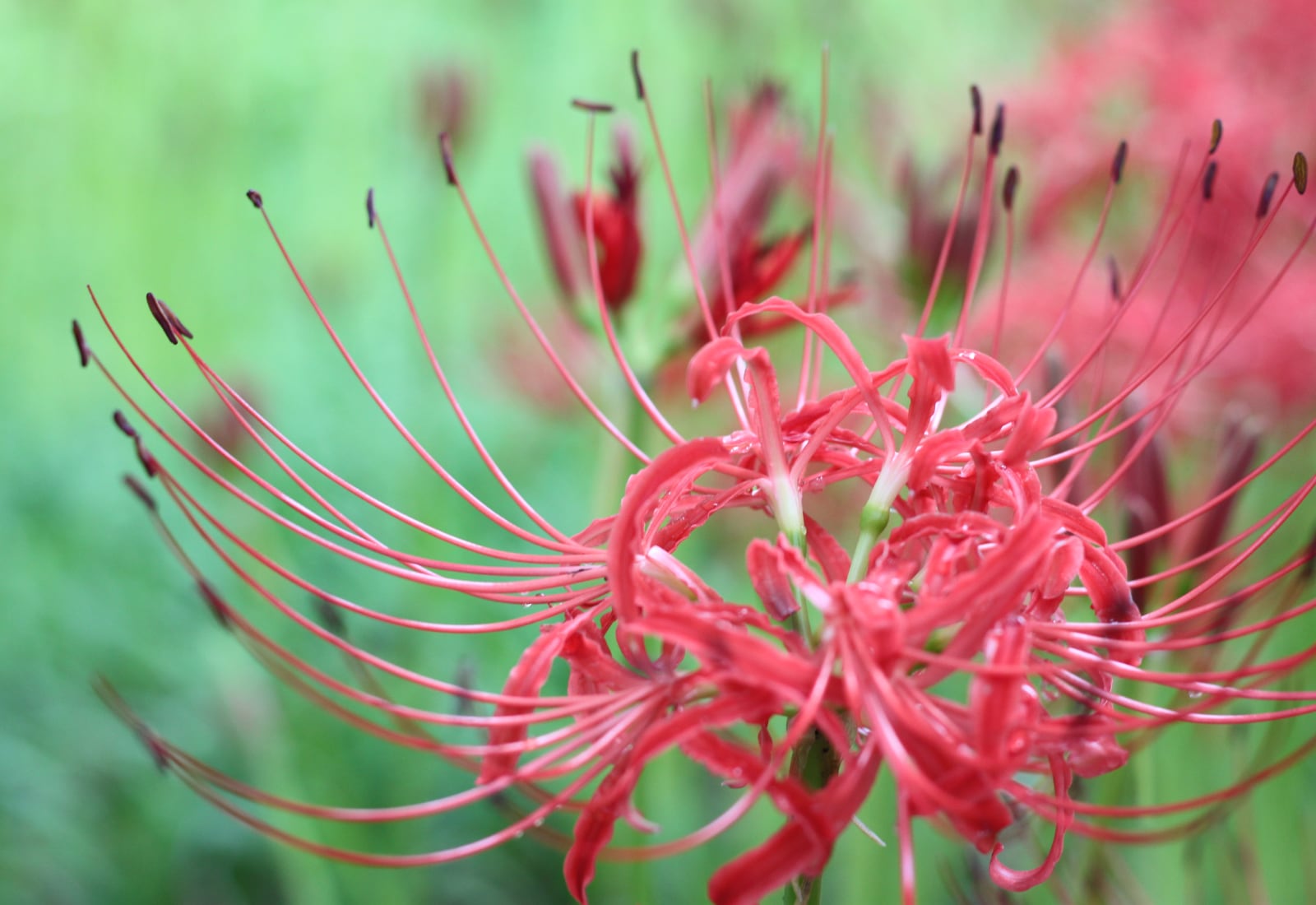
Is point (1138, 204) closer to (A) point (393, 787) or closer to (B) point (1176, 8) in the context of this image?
(B) point (1176, 8)

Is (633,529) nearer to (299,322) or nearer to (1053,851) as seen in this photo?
(1053,851)

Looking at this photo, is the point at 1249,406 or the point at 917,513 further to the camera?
the point at 1249,406

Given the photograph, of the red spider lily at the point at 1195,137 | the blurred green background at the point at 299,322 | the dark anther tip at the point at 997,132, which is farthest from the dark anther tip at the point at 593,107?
the red spider lily at the point at 1195,137

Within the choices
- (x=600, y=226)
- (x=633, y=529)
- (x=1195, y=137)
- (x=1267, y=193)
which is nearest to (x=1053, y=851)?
(x=633, y=529)

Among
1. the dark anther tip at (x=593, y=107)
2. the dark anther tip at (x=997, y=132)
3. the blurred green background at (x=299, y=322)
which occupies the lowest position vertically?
the blurred green background at (x=299, y=322)

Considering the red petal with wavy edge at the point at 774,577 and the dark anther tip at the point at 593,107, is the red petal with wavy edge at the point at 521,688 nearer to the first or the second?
the red petal with wavy edge at the point at 774,577

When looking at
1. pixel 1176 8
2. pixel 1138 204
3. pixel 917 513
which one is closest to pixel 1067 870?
pixel 917 513

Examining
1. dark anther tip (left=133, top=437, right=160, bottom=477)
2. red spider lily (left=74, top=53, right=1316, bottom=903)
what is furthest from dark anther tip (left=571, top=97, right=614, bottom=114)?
dark anther tip (left=133, top=437, right=160, bottom=477)

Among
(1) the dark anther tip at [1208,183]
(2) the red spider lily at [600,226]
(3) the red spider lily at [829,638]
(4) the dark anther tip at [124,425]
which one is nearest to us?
(3) the red spider lily at [829,638]
